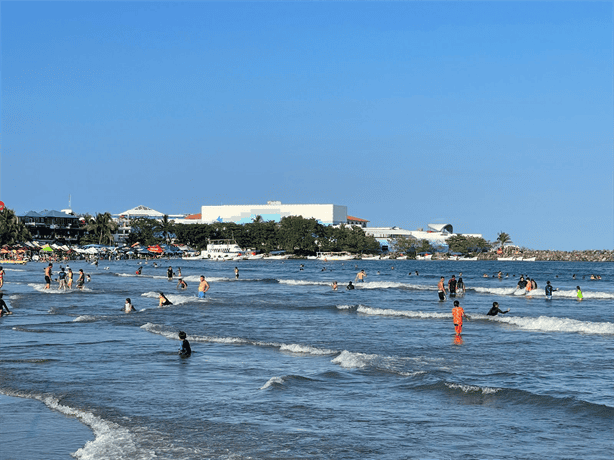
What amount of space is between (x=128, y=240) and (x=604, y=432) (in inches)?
7489

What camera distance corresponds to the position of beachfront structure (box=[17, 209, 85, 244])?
179000 mm

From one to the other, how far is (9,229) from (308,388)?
141 metres

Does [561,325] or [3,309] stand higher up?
[3,309]

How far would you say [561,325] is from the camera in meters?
30.9

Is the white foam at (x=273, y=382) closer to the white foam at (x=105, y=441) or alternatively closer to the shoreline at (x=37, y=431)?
the white foam at (x=105, y=441)

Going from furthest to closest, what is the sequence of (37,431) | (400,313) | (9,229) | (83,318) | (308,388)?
(9,229)
(400,313)
(83,318)
(308,388)
(37,431)

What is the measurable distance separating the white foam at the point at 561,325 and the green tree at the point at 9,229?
425 ft

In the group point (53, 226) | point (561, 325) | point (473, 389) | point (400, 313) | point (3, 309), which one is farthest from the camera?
point (53, 226)

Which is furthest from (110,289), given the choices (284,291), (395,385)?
(395,385)

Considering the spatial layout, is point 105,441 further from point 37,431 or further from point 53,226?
point 53,226

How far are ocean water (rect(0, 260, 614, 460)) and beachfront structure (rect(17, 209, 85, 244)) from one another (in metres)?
157

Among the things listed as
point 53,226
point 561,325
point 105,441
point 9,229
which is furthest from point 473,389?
point 53,226

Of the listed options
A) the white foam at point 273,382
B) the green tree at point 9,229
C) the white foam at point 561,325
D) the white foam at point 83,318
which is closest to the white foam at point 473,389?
the white foam at point 273,382

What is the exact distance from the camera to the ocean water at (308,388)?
11992mm
